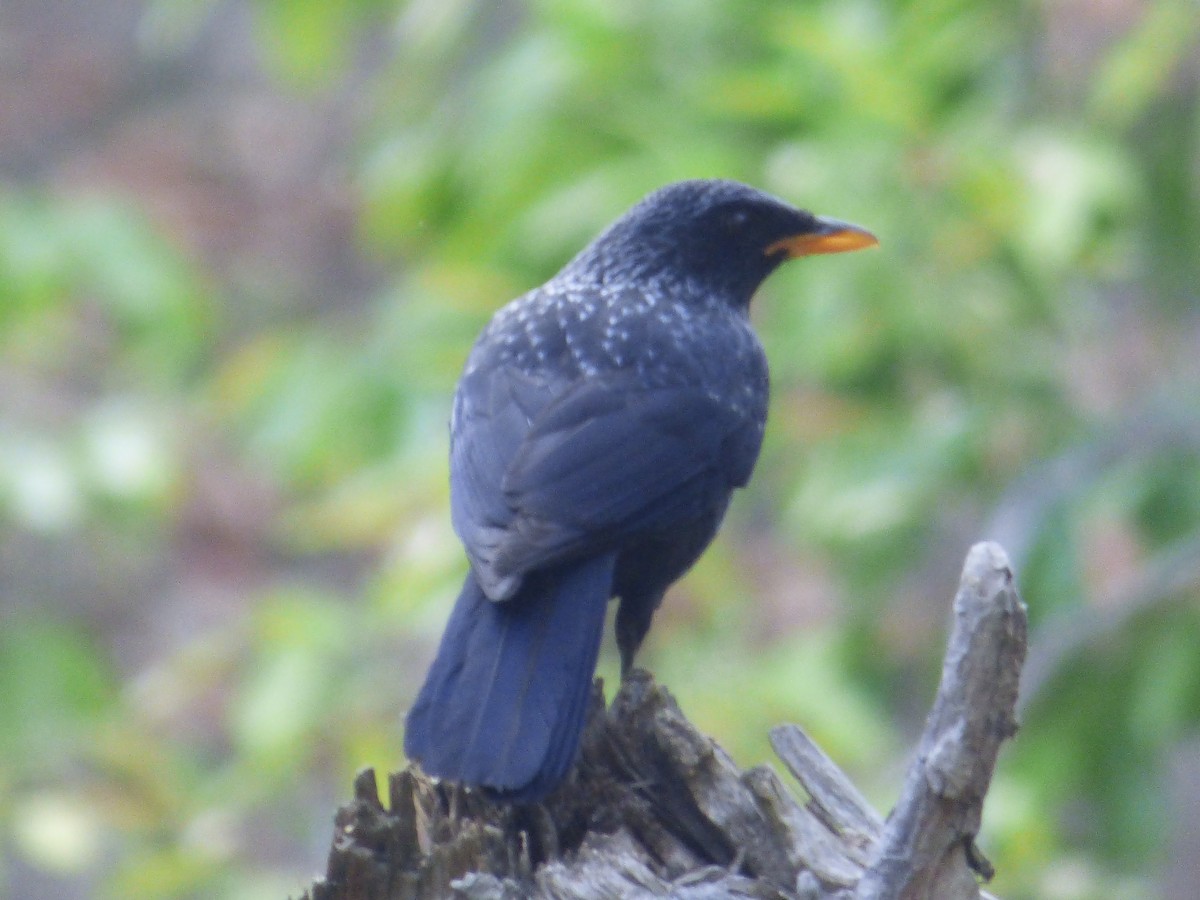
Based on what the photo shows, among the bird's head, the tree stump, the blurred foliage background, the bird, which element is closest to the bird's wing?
the bird

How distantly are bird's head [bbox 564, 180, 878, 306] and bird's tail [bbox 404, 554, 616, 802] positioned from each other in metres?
1.17

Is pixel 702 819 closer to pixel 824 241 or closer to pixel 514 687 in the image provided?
pixel 514 687

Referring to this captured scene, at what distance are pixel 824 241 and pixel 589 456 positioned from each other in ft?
3.71

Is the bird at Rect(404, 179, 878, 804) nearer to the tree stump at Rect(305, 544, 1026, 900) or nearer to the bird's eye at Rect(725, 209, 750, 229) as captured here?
the bird's eye at Rect(725, 209, 750, 229)

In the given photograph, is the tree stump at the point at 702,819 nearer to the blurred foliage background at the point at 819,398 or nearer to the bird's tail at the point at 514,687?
the bird's tail at the point at 514,687

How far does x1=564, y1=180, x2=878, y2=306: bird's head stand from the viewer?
4.16 meters

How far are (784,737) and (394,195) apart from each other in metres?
4.36

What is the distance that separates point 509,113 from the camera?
6219 mm

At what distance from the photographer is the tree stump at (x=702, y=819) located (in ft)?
8.00

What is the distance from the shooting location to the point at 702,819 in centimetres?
294

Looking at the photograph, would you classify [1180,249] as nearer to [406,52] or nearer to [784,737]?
[406,52]

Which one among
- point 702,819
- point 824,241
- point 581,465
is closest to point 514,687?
point 702,819

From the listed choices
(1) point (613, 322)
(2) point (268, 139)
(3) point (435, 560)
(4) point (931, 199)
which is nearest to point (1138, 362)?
(4) point (931, 199)

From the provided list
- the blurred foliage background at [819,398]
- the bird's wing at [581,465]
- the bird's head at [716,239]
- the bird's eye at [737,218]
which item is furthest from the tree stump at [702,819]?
the blurred foliage background at [819,398]
